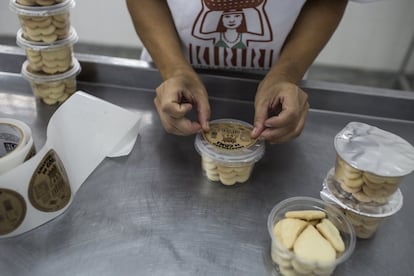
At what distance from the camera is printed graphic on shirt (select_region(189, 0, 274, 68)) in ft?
2.22

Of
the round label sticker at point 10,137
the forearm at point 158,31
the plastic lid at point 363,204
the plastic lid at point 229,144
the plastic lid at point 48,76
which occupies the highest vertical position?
the forearm at point 158,31

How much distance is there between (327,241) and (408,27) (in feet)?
6.17

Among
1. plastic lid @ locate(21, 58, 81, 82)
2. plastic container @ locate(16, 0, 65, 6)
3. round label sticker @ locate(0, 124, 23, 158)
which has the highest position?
plastic container @ locate(16, 0, 65, 6)

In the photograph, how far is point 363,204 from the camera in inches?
19.4

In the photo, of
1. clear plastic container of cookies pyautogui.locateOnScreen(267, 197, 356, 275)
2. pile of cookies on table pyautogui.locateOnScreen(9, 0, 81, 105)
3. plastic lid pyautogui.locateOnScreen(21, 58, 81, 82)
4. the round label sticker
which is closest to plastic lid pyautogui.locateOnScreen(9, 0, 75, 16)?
pile of cookies on table pyautogui.locateOnScreen(9, 0, 81, 105)

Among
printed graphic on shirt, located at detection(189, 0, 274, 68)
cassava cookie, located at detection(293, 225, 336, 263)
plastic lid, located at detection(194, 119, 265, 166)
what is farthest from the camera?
printed graphic on shirt, located at detection(189, 0, 274, 68)

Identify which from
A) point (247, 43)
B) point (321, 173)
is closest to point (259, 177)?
point (321, 173)

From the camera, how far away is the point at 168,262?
1.61ft

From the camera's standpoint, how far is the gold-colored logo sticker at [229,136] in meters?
0.58

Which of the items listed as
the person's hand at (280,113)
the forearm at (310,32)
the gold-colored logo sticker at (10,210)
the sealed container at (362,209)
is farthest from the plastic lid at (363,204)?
the gold-colored logo sticker at (10,210)

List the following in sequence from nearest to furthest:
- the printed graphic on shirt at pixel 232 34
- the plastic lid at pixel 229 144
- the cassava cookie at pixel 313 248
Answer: the cassava cookie at pixel 313 248 < the plastic lid at pixel 229 144 < the printed graphic on shirt at pixel 232 34

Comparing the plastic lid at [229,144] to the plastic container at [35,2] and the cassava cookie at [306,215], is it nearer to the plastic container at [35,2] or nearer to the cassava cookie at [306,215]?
the cassava cookie at [306,215]

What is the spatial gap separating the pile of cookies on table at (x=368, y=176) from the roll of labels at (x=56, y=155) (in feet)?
1.06

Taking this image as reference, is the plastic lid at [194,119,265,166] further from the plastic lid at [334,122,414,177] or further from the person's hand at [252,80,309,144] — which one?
the plastic lid at [334,122,414,177]
